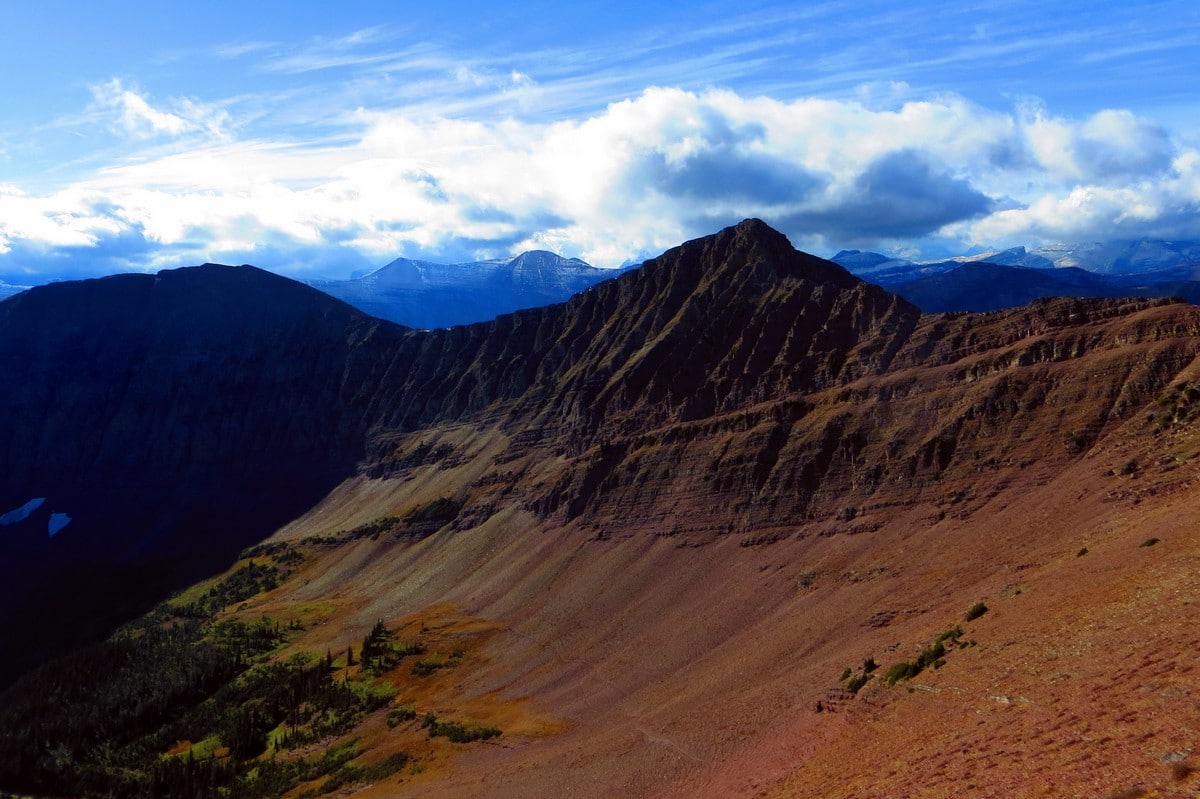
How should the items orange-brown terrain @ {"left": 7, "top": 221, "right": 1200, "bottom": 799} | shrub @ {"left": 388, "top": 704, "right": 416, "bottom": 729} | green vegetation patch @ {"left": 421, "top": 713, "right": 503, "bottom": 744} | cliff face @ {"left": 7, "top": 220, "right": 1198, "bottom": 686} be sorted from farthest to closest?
shrub @ {"left": 388, "top": 704, "right": 416, "bottom": 729}
cliff face @ {"left": 7, "top": 220, "right": 1198, "bottom": 686}
green vegetation patch @ {"left": 421, "top": 713, "right": 503, "bottom": 744}
orange-brown terrain @ {"left": 7, "top": 221, "right": 1200, "bottom": 799}

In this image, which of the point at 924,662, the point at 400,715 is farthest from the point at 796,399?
the point at 924,662

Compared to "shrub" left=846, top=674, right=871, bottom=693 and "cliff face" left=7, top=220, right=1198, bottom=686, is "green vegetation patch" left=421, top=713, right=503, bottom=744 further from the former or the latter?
"cliff face" left=7, top=220, right=1198, bottom=686

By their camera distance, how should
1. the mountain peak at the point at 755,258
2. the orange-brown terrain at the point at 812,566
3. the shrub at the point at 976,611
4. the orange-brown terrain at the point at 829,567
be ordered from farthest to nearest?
the mountain peak at the point at 755,258, the shrub at the point at 976,611, the orange-brown terrain at the point at 812,566, the orange-brown terrain at the point at 829,567

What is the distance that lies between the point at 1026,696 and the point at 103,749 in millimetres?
111247

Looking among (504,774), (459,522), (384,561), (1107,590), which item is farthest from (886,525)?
(384,561)

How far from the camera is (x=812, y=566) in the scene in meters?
91.1

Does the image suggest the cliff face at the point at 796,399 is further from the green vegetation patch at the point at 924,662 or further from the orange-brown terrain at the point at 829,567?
the green vegetation patch at the point at 924,662

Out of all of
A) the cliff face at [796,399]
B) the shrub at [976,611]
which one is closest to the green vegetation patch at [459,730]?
the cliff face at [796,399]

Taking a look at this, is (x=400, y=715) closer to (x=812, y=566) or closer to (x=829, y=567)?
(x=812, y=566)

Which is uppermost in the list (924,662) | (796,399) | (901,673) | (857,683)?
(796,399)

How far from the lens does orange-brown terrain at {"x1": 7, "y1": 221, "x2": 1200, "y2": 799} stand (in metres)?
44.1

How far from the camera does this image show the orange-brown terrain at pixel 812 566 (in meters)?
44.1

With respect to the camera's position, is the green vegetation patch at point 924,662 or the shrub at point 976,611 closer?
the green vegetation patch at point 924,662

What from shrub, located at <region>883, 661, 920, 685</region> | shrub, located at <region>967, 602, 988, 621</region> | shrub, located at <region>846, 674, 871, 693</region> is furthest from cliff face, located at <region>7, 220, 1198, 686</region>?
shrub, located at <region>883, 661, 920, 685</region>
